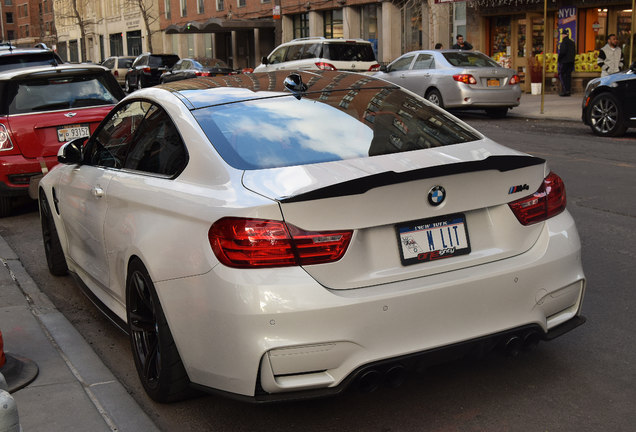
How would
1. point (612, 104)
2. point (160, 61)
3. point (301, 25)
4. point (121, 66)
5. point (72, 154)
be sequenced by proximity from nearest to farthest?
point (72, 154)
point (612, 104)
point (160, 61)
point (301, 25)
point (121, 66)

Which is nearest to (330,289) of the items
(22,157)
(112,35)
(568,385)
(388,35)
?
(568,385)

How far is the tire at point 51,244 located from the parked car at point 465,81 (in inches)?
565

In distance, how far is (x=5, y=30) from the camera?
4749 inches

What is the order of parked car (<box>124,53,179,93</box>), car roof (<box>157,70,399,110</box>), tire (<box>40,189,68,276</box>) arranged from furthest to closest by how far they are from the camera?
parked car (<box>124,53,179,93</box>)
tire (<box>40,189,68,276</box>)
car roof (<box>157,70,399,110</box>)

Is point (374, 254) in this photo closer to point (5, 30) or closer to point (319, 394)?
point (319, 394)

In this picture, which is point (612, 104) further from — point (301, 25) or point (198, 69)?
point (301, 25)

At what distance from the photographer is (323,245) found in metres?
3.42

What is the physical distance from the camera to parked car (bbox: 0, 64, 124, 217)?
9289 millimetres

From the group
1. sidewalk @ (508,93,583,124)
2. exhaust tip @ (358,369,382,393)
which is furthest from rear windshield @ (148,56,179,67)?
exhaust tip @ (358,369,382,393)

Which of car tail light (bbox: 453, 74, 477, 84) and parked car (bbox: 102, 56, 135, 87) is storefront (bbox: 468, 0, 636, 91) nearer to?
car tail light (bbox: 453, 74, 477, 84)

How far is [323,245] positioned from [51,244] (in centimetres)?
386

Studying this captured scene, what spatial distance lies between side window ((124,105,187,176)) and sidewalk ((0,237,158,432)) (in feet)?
3.65

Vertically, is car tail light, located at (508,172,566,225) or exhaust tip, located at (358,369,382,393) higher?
car tail light, located at (508,172,566,225)

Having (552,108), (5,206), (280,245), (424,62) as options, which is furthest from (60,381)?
(552,108)
